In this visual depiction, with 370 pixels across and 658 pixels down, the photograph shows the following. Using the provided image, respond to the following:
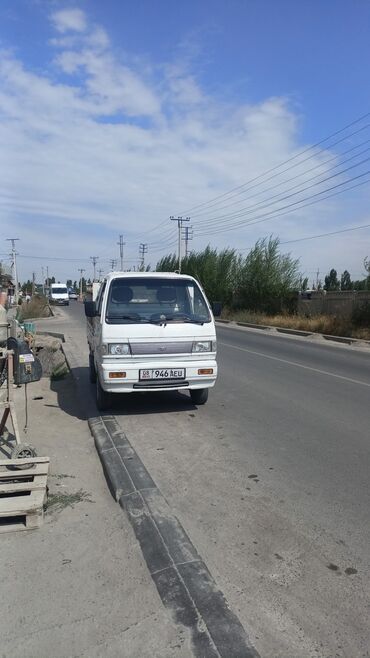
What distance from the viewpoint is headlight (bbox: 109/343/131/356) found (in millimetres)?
6812

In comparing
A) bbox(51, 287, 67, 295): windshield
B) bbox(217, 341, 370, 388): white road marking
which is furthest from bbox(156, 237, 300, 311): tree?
bbox(51, 287, 67, 295): windshield

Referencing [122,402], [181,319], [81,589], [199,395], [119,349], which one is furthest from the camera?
[122,402]

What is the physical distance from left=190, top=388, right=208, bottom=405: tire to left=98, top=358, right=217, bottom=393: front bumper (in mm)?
681

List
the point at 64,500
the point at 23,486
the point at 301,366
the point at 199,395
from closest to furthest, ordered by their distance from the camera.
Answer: the point at 23,486 < the point at 64,500 < the point at 199,395 < the point at 301,366

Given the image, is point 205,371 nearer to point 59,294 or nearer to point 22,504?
point 22,504

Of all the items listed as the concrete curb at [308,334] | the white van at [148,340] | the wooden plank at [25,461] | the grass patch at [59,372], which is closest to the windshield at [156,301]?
the white van at [148,340]

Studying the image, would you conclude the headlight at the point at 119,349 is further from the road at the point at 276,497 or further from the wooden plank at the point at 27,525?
the wooden plank at the point at 27,525

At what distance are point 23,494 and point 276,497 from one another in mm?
2146

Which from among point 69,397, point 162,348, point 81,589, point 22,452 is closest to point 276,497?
point 81,589

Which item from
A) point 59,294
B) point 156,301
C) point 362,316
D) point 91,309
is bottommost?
point 362,316

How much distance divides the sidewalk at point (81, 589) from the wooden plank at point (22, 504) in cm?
15

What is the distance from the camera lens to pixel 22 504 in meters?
3.87

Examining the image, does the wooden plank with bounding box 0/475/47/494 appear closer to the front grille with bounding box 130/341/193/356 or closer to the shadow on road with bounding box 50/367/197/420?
the front grille with bounding box 130/341/193/356

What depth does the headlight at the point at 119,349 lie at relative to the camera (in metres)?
6.81
